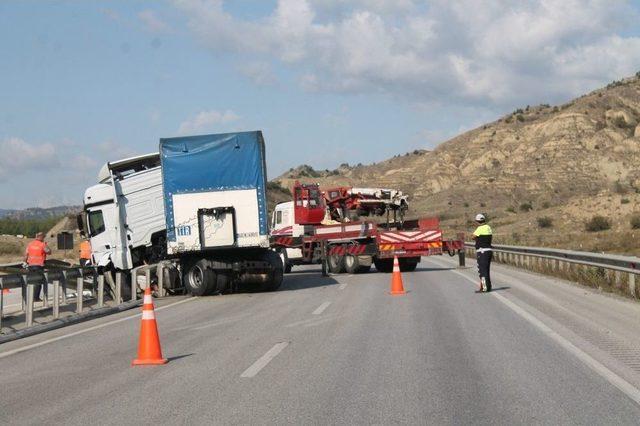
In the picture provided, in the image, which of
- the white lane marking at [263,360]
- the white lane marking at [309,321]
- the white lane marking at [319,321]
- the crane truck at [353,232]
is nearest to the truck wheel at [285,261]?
the crane truck at [353,232]

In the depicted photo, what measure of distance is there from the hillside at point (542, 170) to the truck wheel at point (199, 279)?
134ft

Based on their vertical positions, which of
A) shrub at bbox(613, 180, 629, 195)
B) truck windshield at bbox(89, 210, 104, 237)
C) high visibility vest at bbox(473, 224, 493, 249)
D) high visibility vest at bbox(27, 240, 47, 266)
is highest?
shrub at bbox(613, 180, 629, 195)

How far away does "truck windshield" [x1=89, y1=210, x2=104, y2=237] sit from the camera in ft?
80.8

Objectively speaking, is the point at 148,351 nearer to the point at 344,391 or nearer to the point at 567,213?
the point at 344,391

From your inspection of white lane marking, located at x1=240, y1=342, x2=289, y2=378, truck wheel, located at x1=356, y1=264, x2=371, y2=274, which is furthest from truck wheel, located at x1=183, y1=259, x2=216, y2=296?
white lane marking, located at x1=240, y1=342, x2=289, y2=378

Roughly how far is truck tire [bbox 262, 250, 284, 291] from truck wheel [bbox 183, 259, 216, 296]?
161 centimetres

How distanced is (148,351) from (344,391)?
3.34 meters

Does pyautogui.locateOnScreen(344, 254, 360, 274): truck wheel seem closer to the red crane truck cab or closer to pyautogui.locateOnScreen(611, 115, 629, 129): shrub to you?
the red crane truck cab

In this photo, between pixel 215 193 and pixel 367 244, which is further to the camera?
pixel 367 244

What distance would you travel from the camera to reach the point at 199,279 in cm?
2244

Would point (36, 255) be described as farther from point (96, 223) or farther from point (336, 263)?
point (336, 263)

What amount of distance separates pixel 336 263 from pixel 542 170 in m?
60.1

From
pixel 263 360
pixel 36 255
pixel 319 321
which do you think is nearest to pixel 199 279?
pixel 36 255

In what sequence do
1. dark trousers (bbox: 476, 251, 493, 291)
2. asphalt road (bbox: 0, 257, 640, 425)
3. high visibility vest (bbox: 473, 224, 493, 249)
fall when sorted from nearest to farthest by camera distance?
asphalt road (bbox: 0, 257, 640, 425) < dark trousers (bbox: 476, 251, 493, 291) < high visibility vest (bbox: 473, 224, 493, 249)
